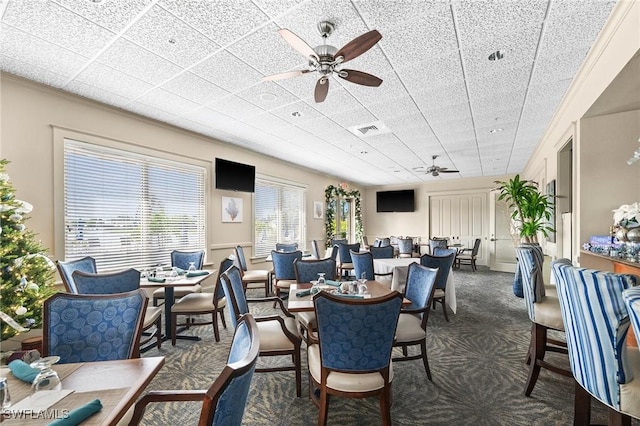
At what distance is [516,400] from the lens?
2.36 metres

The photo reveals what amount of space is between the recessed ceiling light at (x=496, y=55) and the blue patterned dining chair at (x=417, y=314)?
6.80ft

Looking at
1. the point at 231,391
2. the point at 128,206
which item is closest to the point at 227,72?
the point at 128,206

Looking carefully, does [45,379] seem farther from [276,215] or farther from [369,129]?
[276,215]

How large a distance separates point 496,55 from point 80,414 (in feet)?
12.2

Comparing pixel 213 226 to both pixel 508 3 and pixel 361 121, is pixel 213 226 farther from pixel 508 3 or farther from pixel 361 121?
pixel 508 3

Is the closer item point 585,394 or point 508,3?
point 585,394

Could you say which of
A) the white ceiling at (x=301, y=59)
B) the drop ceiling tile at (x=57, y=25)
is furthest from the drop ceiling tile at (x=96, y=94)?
the drop ceiling tile at (x=57, y=25)

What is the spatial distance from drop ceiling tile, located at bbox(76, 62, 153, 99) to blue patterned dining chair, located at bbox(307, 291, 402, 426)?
10.8ft

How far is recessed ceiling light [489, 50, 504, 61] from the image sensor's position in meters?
2.74

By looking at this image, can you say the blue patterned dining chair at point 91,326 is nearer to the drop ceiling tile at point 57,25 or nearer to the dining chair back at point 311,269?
the dining chair back at point 311,269

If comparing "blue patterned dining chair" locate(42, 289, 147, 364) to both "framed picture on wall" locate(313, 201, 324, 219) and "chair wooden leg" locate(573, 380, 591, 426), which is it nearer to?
"chair wooden leg" locate(573, 380, 591, 426)

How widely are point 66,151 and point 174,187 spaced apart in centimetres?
155

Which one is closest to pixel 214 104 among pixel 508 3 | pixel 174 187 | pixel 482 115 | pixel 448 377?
pixel 174 187

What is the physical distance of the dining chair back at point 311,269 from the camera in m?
3.58
